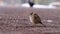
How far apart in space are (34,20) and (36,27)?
0.19 meters

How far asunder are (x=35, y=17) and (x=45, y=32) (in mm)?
582

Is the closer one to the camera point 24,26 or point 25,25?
point 24,26

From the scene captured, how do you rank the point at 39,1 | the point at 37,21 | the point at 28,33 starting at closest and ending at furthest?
the point at 28,33
the point at 37,21
the point at 39,1

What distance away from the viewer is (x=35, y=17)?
4.77 meters

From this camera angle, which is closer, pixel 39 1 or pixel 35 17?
pixel 35 17

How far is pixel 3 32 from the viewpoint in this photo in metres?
4.19

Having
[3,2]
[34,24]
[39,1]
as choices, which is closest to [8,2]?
[3,2]

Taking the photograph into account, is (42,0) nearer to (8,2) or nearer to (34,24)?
(8,2)

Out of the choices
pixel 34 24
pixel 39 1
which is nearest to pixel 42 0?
pixel 39 1

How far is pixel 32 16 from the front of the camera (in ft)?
15.7

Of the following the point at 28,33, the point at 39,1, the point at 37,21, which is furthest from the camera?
the point at 39,1

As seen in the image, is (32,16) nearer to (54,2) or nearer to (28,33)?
(28,33)

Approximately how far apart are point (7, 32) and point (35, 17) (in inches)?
31.7

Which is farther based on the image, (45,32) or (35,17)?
(35,17)
